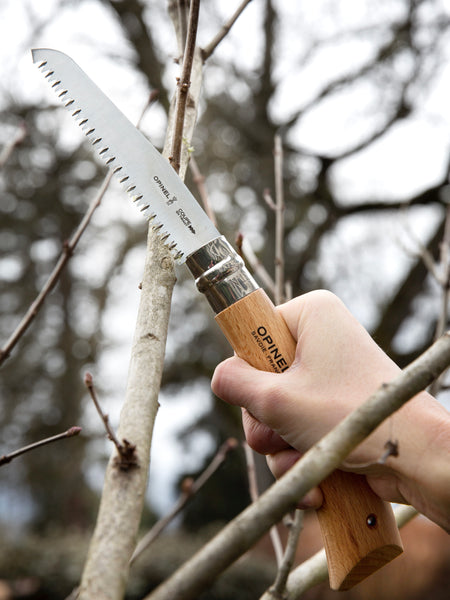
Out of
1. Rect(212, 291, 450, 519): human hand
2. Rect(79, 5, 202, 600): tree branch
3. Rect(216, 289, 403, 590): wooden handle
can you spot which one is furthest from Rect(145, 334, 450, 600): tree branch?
Rect(216, 289, 403, 590): wooden handle

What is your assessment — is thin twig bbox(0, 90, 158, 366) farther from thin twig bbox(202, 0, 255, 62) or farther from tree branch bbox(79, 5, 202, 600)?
thin twig bbox(202, 0, 255, 62)

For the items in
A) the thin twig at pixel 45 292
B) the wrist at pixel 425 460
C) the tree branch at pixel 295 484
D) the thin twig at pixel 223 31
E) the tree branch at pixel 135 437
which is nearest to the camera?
the tree branch at pixel 295 484

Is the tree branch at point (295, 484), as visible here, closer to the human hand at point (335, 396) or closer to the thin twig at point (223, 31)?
the human hand at point (335, 396)

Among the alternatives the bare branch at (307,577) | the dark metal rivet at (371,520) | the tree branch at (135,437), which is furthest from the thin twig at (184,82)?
the bare branch at (307,577)

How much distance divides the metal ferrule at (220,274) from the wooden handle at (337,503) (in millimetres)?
18

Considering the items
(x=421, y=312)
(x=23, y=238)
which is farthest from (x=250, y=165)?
(x=23, y=238)

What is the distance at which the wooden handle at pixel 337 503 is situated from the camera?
94 cm

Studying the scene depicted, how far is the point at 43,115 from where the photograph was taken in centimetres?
789

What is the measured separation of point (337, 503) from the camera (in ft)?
3.18

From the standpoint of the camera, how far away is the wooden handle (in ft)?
3.08

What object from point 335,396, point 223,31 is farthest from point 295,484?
point 223,31

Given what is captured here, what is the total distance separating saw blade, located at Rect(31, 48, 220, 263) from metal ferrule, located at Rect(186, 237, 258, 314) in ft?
0.09

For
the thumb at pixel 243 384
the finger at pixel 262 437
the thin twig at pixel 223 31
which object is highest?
the thin twig at pixel 223 31

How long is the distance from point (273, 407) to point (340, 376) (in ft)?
0.41
